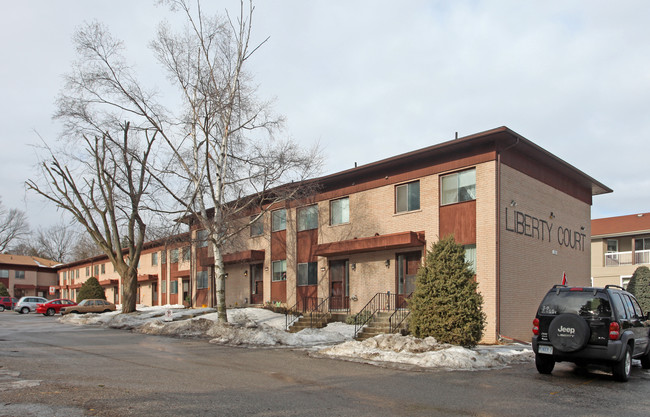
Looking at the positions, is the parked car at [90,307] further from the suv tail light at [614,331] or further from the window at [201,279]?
the suv tail light at [614,331]

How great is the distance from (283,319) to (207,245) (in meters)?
12.6

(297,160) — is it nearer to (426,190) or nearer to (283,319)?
(426,190)

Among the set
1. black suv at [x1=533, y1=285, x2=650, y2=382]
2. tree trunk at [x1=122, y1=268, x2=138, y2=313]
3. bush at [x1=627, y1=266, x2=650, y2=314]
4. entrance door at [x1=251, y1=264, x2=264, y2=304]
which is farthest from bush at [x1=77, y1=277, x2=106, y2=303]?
black suv at [x1=533, y1=285, x2=650, y2=382]

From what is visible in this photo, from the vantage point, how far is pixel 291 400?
8.66m

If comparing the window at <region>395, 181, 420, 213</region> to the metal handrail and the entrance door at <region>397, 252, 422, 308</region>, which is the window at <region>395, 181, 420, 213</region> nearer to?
the entrance door at <region>397, 252, 422, 308</region>

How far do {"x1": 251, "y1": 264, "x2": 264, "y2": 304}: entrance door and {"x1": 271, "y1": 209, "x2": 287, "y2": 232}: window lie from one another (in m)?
2.50

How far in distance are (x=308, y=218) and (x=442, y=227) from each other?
8.36 meters

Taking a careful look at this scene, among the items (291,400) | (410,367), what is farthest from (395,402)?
(410,367)

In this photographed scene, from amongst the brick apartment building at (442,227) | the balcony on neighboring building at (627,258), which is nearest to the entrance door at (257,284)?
the brick apartment building at (442,227)

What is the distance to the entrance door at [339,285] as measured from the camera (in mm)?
24156

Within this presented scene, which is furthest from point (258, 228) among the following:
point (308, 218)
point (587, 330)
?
point (587, 330)

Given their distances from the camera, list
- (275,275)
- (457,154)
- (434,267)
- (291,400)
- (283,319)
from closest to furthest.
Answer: (291,400) < (434,267) < (457,154) < (283,319) < (275,275)

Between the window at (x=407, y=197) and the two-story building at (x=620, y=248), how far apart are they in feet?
81.4

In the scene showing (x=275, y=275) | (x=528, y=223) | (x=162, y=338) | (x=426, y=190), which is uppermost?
(x=426, y=190)
